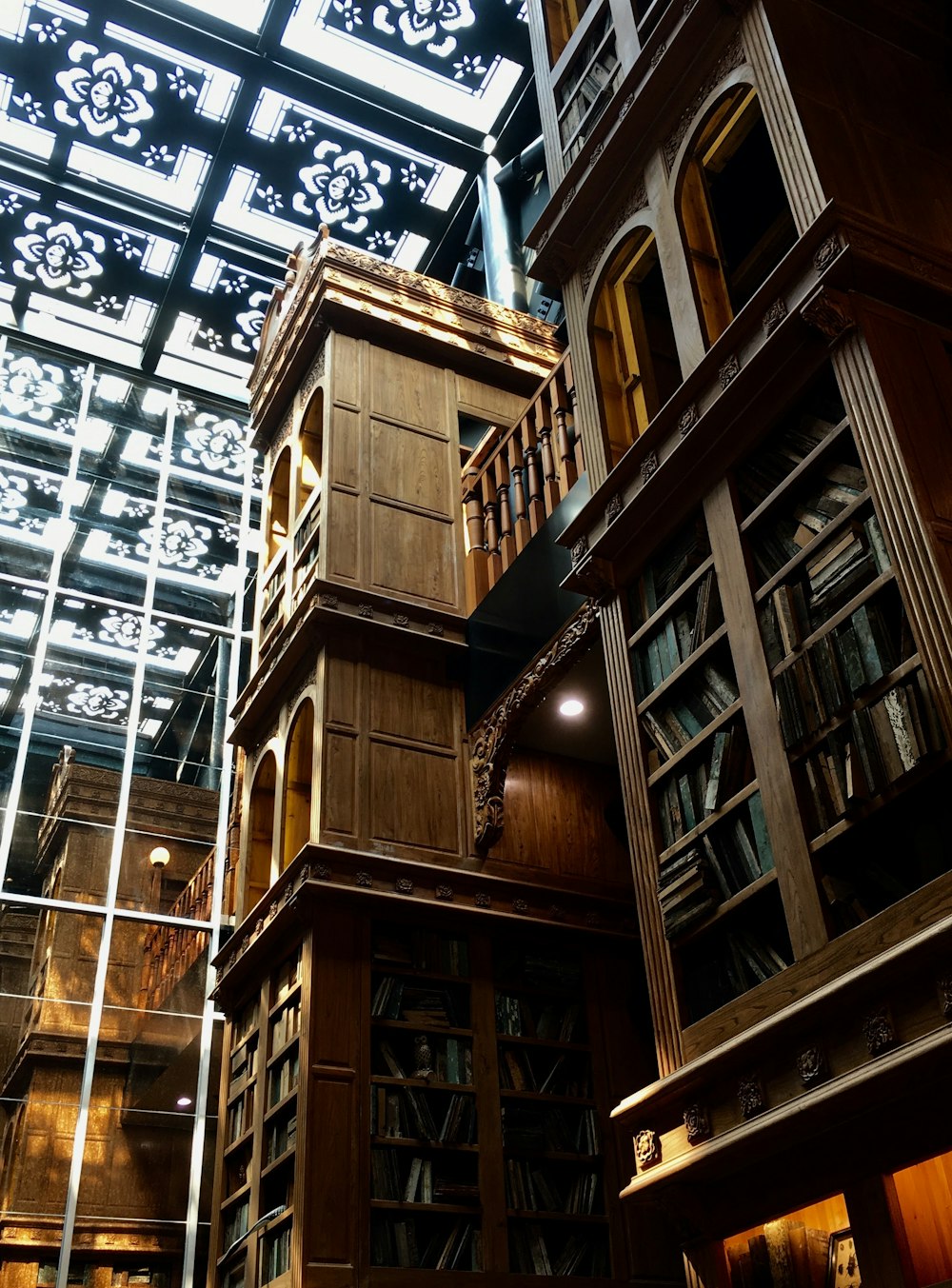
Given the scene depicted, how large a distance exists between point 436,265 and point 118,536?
4.46 m

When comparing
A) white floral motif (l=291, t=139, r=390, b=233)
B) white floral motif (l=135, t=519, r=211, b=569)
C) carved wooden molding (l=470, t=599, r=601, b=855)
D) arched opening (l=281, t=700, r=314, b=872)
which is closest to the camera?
carved wooden molding (l=470, t=599, r=601, b=855)

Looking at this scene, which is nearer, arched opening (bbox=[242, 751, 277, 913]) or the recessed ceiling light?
the recessed ceiling light

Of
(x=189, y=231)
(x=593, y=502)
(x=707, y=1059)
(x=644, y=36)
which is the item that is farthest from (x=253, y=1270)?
(x=189, y=231)

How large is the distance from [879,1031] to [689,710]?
1.42 metres

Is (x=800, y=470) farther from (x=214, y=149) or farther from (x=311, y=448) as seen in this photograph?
(x=214, y=149)

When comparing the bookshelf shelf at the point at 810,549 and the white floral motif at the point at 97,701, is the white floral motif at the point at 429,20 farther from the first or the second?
the bookshelf shelf at the point at 810,549

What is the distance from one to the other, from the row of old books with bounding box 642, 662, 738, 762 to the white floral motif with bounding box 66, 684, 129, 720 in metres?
7.30

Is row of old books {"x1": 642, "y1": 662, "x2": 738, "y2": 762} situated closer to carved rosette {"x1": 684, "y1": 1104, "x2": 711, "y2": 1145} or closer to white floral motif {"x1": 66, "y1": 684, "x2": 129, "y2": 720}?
carved rosette {"x1": 684, "y1": 1104, "x2": 711, "y2": 1145}

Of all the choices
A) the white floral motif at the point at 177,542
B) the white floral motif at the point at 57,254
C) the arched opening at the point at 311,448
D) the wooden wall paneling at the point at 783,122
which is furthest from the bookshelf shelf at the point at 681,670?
the white floral motif at the point at 57,254

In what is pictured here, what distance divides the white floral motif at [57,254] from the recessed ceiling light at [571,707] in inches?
332

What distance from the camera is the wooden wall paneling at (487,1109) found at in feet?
18.0

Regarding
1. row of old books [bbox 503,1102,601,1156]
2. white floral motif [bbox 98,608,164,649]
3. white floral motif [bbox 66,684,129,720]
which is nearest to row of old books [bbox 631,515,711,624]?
row of old books [bbox 503,1102,601,1156]

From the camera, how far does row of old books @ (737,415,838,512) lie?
13.1 feet

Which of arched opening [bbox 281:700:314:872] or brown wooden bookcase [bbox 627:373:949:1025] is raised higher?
arched opening [bbox 281:700:314:872]
